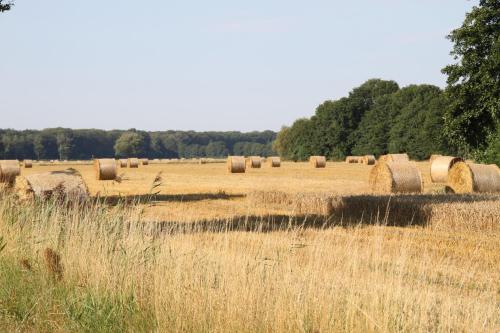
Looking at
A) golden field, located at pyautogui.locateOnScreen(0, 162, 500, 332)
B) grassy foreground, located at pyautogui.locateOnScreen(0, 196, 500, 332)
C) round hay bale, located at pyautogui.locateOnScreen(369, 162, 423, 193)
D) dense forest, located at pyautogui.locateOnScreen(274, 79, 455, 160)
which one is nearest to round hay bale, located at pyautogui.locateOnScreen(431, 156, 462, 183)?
round hay bale, located at pyautogui.locateOnScreen(369, 162, 423, 193)

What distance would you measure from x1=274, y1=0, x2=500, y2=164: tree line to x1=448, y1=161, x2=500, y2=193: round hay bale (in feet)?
10.5

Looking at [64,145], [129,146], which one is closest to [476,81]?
[129,146]

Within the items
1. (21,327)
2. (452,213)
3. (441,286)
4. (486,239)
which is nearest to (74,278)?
(21,327)

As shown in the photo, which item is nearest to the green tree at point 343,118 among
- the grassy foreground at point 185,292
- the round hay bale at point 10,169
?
the round hay bale at point 10,169

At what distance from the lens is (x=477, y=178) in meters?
24.4

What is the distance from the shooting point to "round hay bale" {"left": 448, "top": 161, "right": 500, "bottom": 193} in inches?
957

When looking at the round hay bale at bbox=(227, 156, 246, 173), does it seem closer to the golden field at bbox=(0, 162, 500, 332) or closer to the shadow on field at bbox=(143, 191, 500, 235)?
the shadow on field at bbox=(143, 191, 500, 235)

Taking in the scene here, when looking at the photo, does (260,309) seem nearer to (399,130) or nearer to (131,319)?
(131,319)

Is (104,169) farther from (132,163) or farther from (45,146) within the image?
(45,146)

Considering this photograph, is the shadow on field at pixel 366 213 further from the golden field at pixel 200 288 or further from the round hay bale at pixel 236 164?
the round hay bale at pixel 236 164

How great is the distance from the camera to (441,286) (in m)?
9.07

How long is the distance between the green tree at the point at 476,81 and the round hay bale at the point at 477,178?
648 cm

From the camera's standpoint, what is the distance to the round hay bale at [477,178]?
2430cm

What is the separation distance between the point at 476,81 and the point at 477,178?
32.2ft
